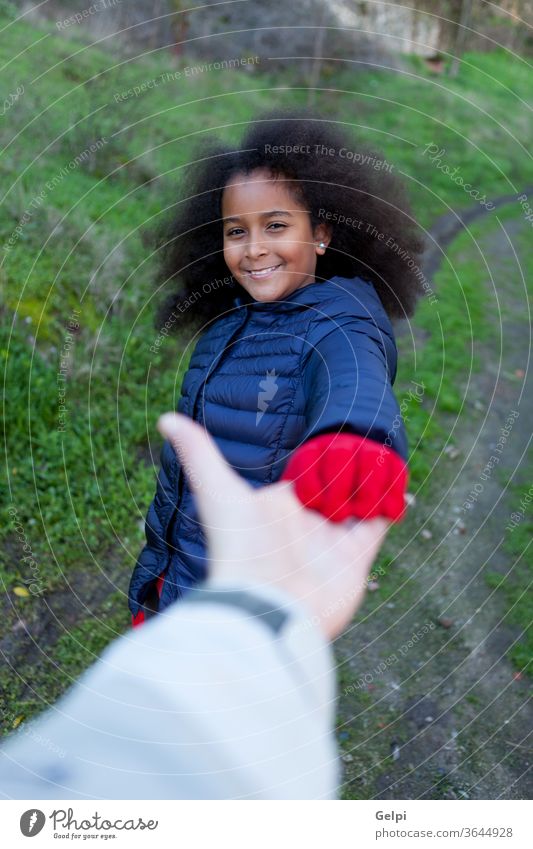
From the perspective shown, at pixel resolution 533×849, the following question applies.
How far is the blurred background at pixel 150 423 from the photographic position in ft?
7.27

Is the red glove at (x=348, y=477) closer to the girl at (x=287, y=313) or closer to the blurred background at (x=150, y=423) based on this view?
the girl at (x=287, y=313)

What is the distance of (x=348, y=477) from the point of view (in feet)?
3.07

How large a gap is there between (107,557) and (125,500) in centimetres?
28

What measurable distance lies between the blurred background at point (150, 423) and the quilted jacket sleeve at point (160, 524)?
1.63 ft

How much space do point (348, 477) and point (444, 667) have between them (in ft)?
5.59

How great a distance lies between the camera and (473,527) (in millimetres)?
3029

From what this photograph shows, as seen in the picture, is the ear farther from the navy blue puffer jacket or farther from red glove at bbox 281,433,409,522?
red glove at bbox 281,433,409,522

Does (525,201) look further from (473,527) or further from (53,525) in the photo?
(53,525)

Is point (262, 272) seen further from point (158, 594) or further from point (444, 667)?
point (444, 667)

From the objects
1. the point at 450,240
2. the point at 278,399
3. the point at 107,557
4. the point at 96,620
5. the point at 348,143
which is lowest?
the point at 96,620

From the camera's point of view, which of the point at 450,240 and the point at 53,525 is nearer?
the point at 53,525

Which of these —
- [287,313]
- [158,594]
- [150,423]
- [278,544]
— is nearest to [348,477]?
[278,544]

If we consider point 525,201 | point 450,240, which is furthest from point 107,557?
point 525,201
